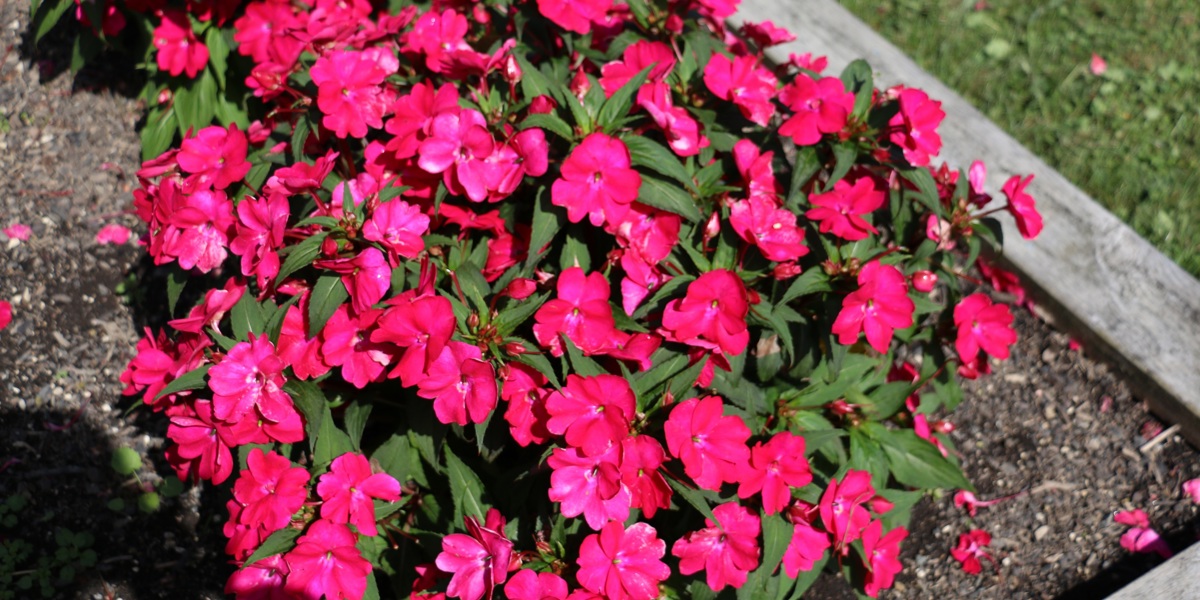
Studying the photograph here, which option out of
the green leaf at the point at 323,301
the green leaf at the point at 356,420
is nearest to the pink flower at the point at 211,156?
the green leaf at the point at 323,301

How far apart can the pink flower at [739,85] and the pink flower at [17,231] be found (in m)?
2.25

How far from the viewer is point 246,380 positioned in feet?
6.12

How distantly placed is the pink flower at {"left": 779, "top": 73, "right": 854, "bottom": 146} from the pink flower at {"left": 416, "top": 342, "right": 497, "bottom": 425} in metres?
0.87

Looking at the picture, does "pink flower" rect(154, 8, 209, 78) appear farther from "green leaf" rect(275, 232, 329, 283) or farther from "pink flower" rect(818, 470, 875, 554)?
"pink flower" rect(818, 470, 875, 554)

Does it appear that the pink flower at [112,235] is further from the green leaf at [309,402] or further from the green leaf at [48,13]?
the green leaf at [309,402]

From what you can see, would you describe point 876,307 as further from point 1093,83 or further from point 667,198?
point 1093,83

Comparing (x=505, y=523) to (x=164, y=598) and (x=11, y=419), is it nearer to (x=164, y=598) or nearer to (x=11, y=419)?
(x=164, y=598)

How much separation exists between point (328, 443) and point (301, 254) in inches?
16.8

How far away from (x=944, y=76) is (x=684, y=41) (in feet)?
6.90

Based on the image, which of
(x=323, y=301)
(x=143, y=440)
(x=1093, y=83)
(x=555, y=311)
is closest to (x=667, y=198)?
(x=555, y=311)

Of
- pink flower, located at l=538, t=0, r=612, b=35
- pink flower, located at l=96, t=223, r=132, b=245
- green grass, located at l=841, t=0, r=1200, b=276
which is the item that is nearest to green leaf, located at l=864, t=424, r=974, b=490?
pink flower, located at l=538, t=0, r=612, b=35

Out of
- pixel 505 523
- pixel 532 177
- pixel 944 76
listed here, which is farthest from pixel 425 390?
pixel 944 76

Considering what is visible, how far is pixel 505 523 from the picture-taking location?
208 centimetres

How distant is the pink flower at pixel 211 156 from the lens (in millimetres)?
2180
